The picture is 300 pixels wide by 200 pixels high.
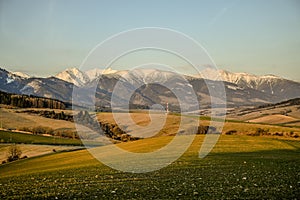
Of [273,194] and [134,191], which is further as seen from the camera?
[134,191]

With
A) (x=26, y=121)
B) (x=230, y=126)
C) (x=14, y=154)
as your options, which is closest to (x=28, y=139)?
(x=14, y=154)

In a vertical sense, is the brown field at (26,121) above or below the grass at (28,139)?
above

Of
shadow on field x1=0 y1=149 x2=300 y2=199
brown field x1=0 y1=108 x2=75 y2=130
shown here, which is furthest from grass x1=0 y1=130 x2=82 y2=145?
shadow on field x1=0 y1=149 x2=300 y2=199

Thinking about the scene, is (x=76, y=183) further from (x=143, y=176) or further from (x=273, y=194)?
(x=273, y=194)

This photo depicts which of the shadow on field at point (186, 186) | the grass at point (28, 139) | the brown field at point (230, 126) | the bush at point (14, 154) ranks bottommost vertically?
the bush at point (14, 154)

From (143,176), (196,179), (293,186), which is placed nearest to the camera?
(293,186)

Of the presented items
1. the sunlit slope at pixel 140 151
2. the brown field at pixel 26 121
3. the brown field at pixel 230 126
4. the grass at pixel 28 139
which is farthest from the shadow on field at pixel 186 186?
the brown field at pixel 26 121

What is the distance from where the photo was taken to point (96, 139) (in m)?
142

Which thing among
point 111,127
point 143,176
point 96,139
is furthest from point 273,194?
point 111,127

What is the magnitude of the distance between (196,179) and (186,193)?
6.13m

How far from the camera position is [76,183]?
1155 inches

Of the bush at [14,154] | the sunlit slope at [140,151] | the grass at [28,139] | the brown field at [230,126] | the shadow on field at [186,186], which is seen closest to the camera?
the shadow on field at [186,186]

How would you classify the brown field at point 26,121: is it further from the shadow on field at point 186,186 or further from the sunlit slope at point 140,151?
the shadow on field at point 186,186

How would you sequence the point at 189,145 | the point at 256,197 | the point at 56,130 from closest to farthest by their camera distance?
the point at 256,197 < the point at 189,145 < the point at 56,130
